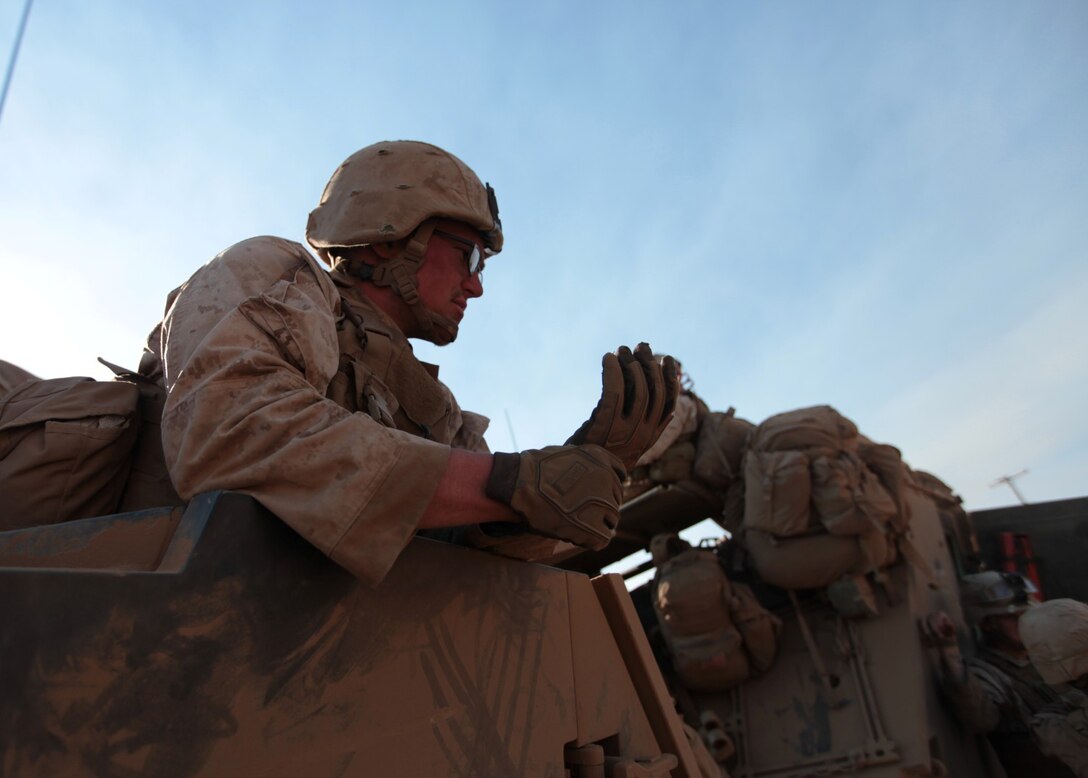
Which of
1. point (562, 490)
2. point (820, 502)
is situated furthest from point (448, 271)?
point (820, 502)

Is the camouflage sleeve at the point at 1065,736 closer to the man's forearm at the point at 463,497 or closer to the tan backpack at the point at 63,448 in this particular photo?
the man's forearm at the point at 463,497

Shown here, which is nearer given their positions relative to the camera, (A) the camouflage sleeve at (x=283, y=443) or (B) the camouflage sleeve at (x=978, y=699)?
(A) the camouflage sleeve at (x=283, y=443)

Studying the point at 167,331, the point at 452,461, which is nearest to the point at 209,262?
the point at 167,331

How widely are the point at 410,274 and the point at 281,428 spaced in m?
1.12

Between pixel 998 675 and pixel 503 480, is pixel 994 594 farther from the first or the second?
pixel 503 480

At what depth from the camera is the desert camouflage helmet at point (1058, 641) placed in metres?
4.88

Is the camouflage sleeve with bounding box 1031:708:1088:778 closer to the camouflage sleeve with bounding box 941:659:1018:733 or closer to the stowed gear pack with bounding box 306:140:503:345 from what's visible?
the camouflage sleeve with bounding box 941:659:1018:733

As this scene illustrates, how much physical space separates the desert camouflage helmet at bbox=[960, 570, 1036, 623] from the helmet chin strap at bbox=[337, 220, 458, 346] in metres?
5.13

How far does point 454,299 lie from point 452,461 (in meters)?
1.10

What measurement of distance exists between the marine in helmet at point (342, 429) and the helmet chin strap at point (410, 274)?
0.46 ft

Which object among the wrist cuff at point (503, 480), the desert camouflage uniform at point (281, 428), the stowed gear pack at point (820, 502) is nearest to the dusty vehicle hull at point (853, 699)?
the stowed gear pack at point (820, 502)

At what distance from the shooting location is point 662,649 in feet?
18.9

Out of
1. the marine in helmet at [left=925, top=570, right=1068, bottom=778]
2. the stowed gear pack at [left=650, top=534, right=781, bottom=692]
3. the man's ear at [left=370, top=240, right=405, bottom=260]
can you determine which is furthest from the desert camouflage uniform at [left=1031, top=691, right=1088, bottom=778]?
the man's ear at [left=370, top=240, right=405, bottom=260]

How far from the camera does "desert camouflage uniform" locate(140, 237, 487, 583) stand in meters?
1.32
